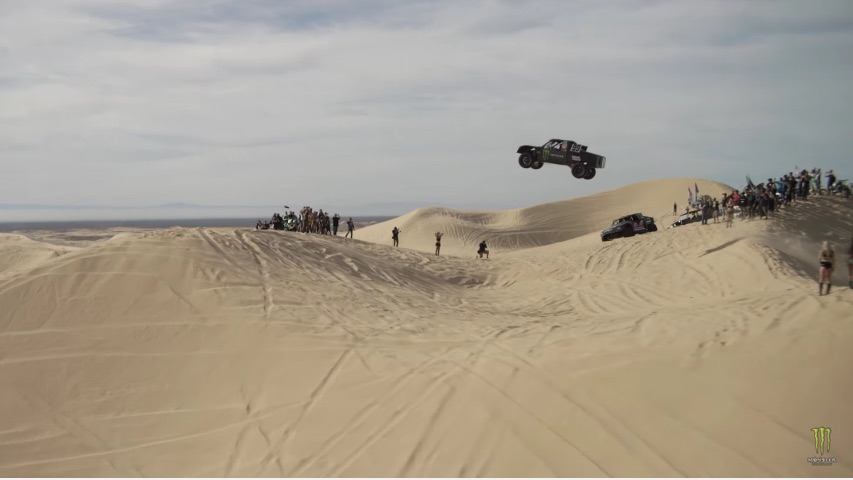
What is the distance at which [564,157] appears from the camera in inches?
749

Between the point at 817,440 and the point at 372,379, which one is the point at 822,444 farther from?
the point at 372,379

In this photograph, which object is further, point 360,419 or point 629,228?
point 629,228

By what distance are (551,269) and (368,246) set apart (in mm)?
6934

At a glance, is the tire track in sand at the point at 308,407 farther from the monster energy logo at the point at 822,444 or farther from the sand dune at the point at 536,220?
the sand dune at the point at 536,220

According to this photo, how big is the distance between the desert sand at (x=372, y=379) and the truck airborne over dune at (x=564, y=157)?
5.63 metres

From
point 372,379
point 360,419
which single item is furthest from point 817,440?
point 372,379

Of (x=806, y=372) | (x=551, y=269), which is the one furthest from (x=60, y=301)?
(x=551, y=269)

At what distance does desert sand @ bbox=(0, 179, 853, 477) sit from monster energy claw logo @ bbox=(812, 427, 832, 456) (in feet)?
0.20

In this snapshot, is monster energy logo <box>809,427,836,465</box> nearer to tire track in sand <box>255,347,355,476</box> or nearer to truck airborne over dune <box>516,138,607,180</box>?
tire track in sand <box>255,347,355,476</box>

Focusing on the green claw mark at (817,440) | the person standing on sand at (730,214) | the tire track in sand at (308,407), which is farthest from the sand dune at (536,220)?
the green claw mark at (817,440)

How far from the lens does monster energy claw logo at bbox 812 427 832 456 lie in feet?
21.1

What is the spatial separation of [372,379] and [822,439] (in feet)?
18.3

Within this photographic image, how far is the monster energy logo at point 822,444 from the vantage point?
6.27m

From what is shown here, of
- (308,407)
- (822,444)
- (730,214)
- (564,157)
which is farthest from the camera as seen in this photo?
(730,214)
